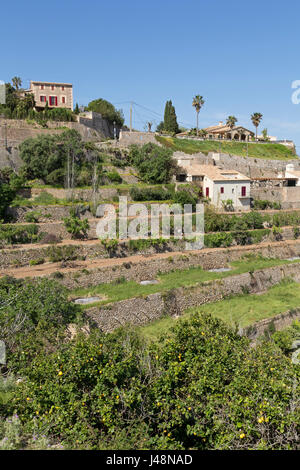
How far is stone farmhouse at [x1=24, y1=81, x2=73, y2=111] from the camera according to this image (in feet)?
159

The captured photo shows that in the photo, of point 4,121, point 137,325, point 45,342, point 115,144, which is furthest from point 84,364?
point 115,144

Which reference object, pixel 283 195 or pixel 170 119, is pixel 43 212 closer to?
pixel 283 195

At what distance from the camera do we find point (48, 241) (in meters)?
28.5

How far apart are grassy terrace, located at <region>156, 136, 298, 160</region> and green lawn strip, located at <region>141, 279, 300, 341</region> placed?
26964 mm

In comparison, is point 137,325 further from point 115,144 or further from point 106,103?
point 106,103

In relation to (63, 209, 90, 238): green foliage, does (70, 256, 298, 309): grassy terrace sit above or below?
below

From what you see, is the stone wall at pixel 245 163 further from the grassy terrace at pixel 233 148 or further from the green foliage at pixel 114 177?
the green foliage at pixel 114 177

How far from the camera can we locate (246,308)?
2472 centimetres

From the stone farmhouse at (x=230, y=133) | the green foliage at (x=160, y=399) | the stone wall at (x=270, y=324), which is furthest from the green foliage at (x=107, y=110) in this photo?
the green foliage at (x=160, y=399)

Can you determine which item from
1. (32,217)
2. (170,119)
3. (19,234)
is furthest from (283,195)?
(19,234)

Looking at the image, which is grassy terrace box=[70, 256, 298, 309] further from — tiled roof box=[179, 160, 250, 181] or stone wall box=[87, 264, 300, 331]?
tiled roof box=[179, 160, 250, 181]

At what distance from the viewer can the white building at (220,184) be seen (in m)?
40.6

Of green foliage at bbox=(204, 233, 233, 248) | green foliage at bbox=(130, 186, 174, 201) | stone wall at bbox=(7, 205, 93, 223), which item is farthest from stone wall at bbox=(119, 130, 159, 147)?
green foliage at bbox=(204, 233, 233, 248)

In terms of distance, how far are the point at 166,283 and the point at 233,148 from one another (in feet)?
123
